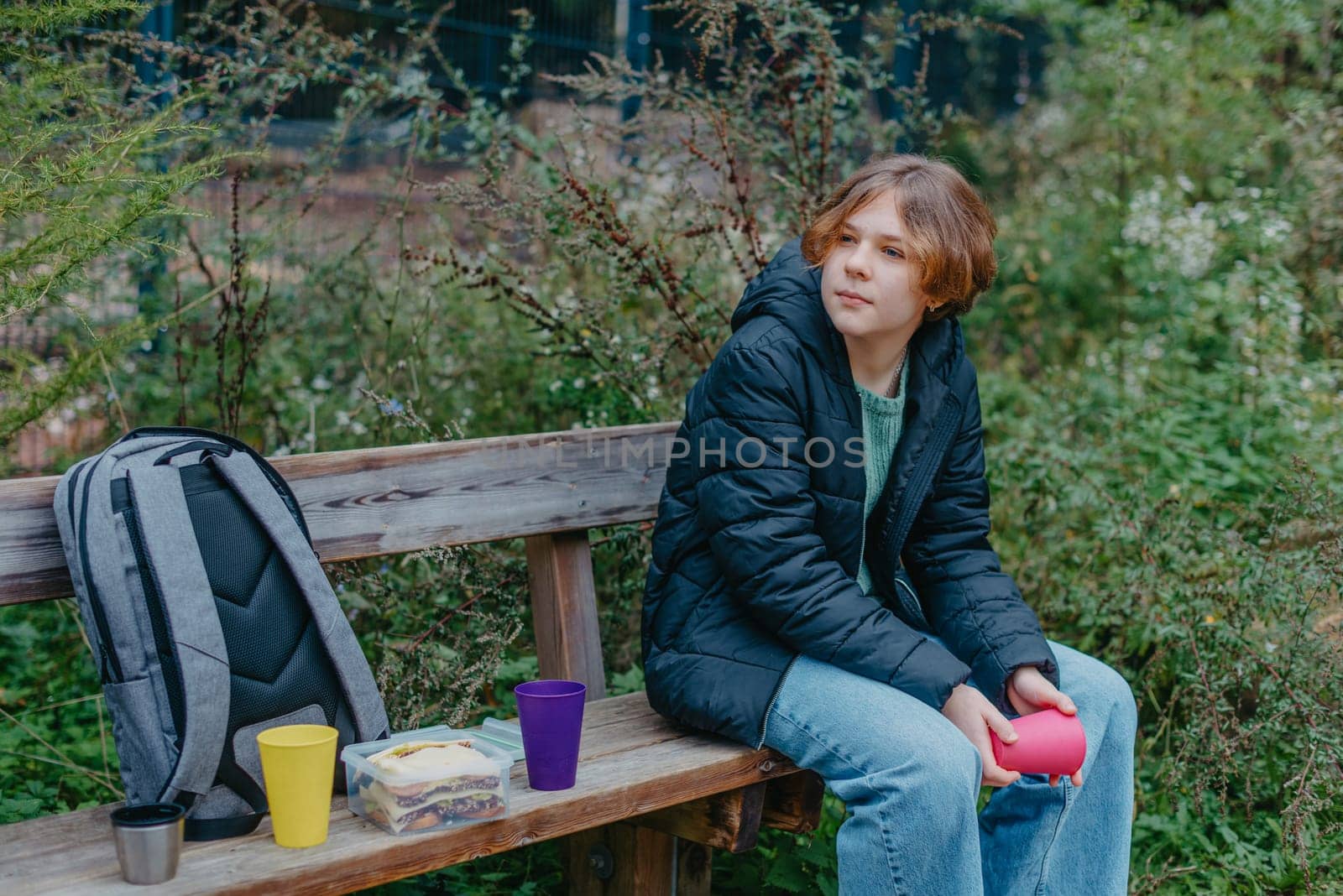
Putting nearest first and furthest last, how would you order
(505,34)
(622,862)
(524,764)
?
(524,764) → (622,862) → (505,34)

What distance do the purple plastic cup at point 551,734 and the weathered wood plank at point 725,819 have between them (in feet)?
1.12

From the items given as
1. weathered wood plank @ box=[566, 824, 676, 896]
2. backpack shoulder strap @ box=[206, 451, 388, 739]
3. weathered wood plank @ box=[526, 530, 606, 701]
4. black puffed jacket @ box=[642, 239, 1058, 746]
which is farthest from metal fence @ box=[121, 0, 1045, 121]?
weathered wood plank @ box=[566, 824, 676, 896]

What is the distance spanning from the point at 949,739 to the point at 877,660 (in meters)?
0.17

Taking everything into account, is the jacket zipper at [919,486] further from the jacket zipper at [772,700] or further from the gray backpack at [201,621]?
the gray backpack at [201,621]

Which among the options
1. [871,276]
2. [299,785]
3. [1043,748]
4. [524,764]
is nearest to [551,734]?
[524,764]

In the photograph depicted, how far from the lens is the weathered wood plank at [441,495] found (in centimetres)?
191

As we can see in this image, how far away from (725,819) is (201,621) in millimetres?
922

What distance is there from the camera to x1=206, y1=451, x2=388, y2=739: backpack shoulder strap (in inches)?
74.5

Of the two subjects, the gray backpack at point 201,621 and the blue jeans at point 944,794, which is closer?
the gray backpack at point 201,621

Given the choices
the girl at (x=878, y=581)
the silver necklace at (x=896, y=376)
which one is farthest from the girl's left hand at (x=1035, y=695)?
the silver necklace at (x=896, y=376)

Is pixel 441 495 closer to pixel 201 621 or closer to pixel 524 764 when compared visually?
pixel 524 764

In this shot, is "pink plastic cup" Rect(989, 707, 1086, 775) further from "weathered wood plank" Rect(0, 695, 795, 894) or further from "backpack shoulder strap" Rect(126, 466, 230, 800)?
"backpack shoulder strap" Rect(126, 466, 230, 800)

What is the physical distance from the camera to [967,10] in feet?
26.2

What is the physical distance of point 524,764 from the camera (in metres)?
2.05
